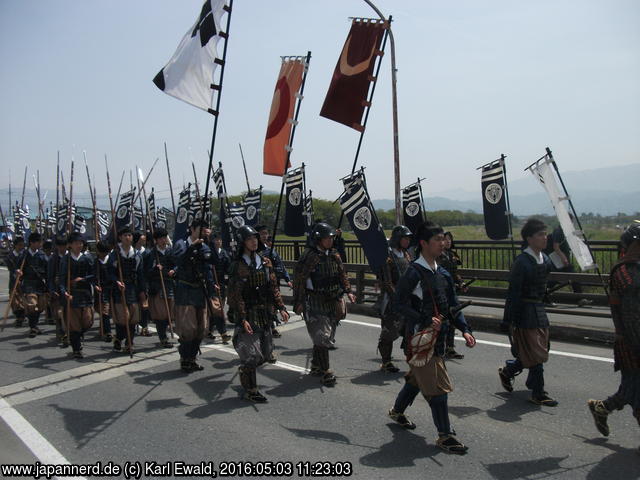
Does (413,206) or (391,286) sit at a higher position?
(413,206)

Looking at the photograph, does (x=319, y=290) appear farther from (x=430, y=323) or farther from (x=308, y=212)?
(x=308, y=212)

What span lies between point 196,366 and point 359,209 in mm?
3164

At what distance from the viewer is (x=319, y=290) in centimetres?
649

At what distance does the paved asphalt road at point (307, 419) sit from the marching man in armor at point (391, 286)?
348 millimetres

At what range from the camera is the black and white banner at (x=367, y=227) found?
7.18 metres

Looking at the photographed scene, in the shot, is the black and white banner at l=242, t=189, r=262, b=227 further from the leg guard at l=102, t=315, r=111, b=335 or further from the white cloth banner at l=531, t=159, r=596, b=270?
the white cloth banner at l=531, t=159, r=596, b=270

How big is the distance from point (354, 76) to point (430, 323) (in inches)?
223

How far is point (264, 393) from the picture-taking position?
19.6 ft

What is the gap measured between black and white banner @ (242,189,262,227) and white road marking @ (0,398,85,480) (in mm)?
8544

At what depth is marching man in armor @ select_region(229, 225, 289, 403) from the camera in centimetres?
570

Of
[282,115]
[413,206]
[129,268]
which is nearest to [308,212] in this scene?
[413,206]

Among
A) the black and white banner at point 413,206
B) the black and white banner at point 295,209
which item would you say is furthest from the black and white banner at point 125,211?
the black and white banner at point 413,206

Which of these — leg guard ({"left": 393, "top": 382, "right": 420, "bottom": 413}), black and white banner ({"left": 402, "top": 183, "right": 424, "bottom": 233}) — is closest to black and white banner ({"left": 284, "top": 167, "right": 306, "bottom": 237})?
black and white banner ({"left": 402, "top": 183, "right": 424, "bottom": 233})

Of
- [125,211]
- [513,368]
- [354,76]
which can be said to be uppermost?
[354,76]
